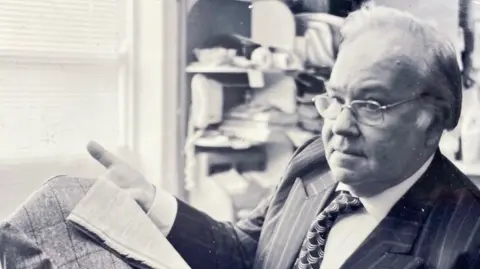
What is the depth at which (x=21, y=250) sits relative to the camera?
0.87 meters

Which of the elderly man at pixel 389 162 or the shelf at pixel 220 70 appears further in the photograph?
the shelf at pixel 220 70

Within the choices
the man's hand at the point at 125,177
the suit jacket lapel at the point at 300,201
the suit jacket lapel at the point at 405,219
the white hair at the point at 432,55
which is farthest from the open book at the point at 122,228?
the white hair at the point at 432,55

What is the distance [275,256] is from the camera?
89cm

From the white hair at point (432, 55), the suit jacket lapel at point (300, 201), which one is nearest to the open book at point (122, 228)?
the suit jacket lapel at point (300, 201)

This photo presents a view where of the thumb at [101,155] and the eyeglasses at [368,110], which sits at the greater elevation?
the eyeglasses at [368,110]

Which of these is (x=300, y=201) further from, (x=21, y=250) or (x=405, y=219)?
(x=21, y=250)

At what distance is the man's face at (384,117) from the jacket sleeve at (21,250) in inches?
16.9

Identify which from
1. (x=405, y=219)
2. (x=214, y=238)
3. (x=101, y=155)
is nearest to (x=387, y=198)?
(x=405, y=219)

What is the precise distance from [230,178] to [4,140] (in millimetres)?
330

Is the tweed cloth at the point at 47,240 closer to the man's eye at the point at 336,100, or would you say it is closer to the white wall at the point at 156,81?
the white wall at the point at 156,81

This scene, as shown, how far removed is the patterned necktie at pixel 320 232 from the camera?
0.83 meters

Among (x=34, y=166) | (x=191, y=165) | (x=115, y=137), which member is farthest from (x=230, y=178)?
(x=34, y=166)

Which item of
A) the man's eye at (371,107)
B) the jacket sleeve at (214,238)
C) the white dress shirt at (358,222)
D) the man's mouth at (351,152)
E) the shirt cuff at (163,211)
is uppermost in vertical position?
the man's eye at (371,107)

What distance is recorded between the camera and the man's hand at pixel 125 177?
36.5 inches
